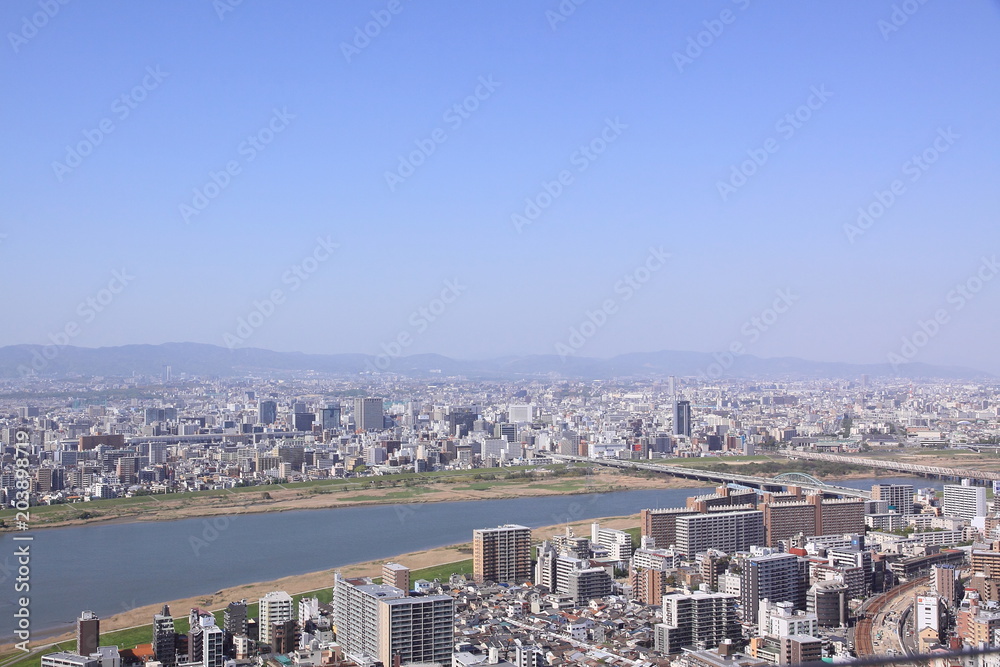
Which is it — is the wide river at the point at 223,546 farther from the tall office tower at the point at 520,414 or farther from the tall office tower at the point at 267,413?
the tall office tower at the point at 267,413

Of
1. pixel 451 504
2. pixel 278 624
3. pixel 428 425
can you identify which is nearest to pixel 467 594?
pixel 278 624

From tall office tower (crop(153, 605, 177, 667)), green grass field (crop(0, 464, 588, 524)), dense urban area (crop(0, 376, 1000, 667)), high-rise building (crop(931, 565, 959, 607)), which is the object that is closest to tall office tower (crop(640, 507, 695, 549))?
dense urban area (crop(0, 376, 1000, 667))

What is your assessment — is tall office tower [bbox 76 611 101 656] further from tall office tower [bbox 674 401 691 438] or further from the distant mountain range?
the distant mountain range

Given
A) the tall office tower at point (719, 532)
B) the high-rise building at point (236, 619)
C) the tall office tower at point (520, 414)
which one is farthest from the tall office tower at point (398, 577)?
the tall office tower at point (520, 414)

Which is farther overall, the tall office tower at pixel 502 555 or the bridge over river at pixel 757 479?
the bridge over river at pixel 757 479

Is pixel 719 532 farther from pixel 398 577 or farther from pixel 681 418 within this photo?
pixel 681 418

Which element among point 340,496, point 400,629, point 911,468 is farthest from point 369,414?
point 400,629
